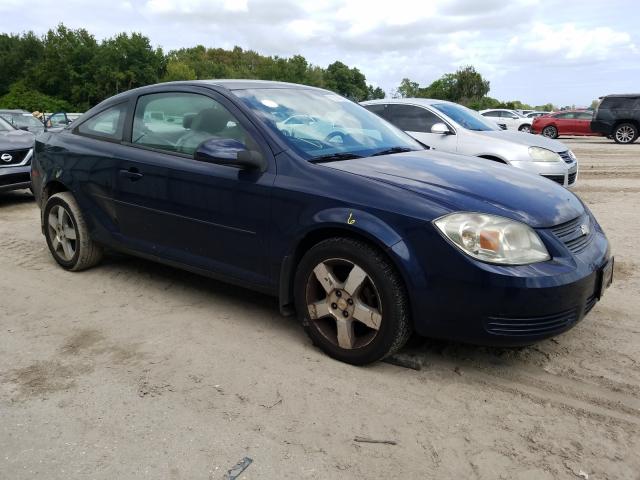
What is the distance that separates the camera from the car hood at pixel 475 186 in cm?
308

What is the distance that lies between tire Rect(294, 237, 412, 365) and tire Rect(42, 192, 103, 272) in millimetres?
2311

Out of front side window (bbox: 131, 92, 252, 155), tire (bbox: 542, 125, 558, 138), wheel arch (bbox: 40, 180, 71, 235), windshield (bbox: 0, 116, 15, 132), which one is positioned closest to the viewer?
front side window (bbox: 131, 92, 252, 155)

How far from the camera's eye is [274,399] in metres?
2.96

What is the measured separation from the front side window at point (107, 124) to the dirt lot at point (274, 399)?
50.1 inches

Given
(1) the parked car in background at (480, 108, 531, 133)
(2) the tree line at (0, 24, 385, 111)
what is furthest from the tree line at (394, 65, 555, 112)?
(1) the parked car in background at (480, 108, 531, 133)

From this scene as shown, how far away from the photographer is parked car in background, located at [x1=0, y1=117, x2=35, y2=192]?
8.34m

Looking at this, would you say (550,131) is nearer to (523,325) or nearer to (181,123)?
(181,123)

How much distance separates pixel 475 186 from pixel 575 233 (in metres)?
0.60

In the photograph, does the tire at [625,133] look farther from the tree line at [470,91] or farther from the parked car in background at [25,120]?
the tree line at [470,91]

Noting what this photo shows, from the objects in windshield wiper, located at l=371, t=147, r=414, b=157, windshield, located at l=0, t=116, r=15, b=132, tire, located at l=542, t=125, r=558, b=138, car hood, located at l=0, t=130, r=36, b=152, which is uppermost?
windshield wiper, located at l=371, t=147, r=414, b=157

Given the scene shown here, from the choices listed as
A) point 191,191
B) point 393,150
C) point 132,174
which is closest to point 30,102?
point 132,174

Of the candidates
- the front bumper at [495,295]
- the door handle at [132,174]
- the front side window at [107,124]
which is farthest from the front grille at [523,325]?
the front side window at [107,124]

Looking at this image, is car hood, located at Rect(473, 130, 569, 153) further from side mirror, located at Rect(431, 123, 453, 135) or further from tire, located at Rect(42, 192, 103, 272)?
tire, located at Rect(42, 192, 103, 272)

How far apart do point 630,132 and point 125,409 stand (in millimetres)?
22585
